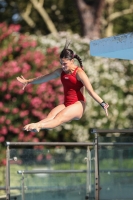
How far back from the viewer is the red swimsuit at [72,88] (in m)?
7.79

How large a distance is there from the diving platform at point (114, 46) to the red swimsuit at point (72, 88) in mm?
917

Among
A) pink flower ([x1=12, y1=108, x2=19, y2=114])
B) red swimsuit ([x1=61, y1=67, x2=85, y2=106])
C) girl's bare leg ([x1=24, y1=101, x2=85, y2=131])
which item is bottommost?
girl's bare leg ([x1=24, y1=101, x2=85, y2=131])

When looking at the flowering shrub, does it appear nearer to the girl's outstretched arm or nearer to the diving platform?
the diving platform

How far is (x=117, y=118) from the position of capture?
1945 centimetres

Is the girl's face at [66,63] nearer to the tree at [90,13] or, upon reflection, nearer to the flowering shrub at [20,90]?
the flowering shrub at [20,90]

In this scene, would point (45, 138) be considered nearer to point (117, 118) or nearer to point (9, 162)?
point (117, 118)

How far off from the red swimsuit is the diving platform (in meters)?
0.92

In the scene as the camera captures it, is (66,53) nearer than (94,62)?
Yes

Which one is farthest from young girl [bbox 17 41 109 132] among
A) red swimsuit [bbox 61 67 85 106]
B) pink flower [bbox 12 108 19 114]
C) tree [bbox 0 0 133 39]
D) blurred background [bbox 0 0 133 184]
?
tree [bbox 0 0 133 39]

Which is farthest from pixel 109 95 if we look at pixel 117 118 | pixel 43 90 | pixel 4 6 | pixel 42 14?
pixel 4 6

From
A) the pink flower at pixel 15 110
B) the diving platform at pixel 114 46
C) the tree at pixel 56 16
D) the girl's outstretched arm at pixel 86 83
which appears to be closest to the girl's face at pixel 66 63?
the girl's outstretched arm at pixel 86 83

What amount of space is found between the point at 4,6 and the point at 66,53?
21.9m

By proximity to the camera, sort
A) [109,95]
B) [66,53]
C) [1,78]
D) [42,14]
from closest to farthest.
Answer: [66,53] < [1,78] < [109,95] < [42,14]

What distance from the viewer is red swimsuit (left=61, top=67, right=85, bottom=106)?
7785mm
